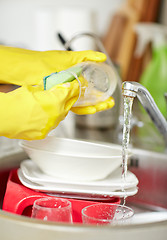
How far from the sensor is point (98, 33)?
1882 millimetres

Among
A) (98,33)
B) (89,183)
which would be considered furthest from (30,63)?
(98,33)

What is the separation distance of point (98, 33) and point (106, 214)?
1.46 metres

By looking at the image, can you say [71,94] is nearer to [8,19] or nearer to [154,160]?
[154,160]

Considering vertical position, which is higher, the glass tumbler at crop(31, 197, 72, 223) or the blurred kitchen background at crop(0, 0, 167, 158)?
the blurred kitchen background at crop(0, 0, 167, 158)

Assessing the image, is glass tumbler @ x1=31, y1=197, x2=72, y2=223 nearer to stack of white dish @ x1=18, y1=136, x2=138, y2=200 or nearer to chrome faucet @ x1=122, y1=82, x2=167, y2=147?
stack of white dish @ x1=18, y1=136, x2=138, y2=200

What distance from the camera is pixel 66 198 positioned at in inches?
23.5

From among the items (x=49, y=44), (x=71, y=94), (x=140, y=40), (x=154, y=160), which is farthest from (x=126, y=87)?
(x=140, y=40)

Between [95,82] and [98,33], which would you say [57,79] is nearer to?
[95,82]

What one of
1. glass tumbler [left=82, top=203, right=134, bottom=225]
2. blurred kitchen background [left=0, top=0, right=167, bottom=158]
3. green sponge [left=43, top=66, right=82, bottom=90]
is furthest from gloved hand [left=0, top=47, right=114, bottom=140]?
blurred kitchen background [left=0, top=0, right=167, bottom=158]

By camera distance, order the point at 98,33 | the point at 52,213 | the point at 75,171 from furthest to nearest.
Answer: the point at 98,33 < the point at 75,171 < the point at 52,213

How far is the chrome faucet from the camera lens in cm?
55

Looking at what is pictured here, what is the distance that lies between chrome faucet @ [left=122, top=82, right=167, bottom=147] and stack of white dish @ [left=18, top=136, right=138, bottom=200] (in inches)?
3.4

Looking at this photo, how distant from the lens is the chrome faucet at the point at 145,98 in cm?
55

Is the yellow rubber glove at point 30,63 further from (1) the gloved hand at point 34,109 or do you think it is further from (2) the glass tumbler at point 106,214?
(2) the glass tumbler at point 106,214
